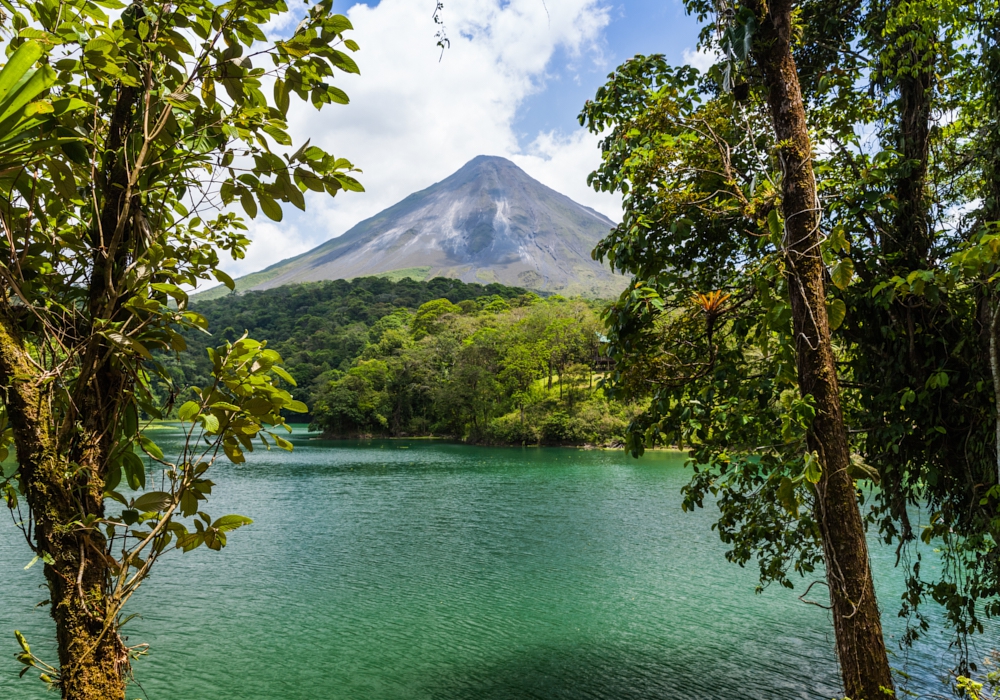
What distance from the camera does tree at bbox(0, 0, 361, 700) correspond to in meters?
0.99

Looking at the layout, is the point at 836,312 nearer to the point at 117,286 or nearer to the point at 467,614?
the point at 117,286

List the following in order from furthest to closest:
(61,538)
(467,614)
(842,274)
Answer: (467,614)
(842,274)
(61,538)

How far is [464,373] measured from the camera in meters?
38.3

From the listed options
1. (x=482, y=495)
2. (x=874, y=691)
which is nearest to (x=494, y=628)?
(x=874, y=691)

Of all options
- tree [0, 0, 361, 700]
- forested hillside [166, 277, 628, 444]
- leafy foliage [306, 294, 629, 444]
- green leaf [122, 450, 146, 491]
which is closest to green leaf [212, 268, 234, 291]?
tree [0, 0, 361, 700]

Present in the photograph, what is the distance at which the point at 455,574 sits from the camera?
936 centimetres

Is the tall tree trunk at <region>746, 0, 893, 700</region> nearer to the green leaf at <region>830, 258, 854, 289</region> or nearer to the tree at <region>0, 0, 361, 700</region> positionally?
the green leaf at <region>830, 258, 854, 289</region>

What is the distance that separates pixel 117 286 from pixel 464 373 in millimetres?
37212

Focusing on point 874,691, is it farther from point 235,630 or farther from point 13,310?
point 235,630

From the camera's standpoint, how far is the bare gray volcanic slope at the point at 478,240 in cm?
11575

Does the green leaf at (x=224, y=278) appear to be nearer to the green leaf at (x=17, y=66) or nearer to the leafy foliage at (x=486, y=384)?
the green leaf at (x=17, y=66)

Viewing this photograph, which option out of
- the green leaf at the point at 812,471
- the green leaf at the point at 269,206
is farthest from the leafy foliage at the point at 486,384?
the green leaf at the point at 269,206

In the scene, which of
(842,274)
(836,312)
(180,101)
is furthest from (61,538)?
(836,312)

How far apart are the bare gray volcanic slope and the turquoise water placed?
9262cm
